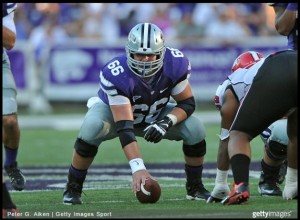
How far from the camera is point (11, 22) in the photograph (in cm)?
714

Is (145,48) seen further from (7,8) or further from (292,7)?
(7,8)

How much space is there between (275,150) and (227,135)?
0.61 meters

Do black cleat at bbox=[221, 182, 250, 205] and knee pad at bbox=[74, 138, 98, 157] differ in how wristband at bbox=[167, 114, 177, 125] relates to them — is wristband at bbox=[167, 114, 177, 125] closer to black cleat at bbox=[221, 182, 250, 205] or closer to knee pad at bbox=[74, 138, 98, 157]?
knee pad at bbox=[74, 138, 98, 157]

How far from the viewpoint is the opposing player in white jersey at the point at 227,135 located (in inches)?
255

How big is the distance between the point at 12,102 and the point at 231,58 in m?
9.87

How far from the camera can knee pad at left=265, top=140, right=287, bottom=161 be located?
6.96 meters

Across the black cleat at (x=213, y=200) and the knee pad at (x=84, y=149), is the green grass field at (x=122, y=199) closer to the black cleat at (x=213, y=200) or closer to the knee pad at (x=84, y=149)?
the black cleat at (x=213, y=200)

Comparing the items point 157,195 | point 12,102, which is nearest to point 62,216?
point 157,195

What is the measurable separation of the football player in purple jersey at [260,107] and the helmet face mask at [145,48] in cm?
84

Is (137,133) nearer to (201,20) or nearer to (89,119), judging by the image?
(89,119)

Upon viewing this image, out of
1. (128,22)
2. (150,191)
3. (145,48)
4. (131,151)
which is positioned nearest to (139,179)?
(150,191)

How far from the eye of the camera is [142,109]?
22.1 ft

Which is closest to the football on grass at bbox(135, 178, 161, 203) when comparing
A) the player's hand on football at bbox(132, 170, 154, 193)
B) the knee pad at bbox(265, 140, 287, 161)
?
the player's hand on football at bbox(132, 170, 154, 193)

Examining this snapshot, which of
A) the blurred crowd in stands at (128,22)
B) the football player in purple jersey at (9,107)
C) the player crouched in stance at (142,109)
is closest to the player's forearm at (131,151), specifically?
the player crouched in stance at (142,109)
